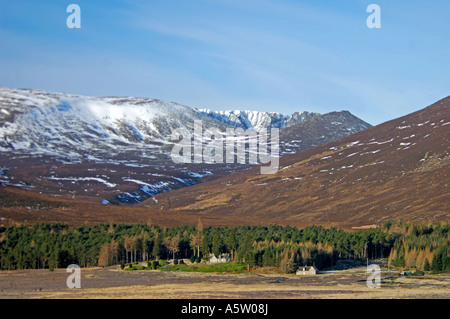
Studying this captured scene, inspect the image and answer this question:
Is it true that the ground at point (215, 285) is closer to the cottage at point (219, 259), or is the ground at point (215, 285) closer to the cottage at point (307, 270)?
the cottage at point (307, 270)

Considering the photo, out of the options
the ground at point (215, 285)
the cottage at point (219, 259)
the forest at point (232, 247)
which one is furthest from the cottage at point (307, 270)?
the cottage at point (219, 259)

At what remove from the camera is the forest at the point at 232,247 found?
90.8m

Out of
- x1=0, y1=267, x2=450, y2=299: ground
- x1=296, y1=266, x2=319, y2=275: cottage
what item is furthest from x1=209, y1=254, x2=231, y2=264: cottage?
x1=296, y1=266, x2=319, y2=275: cottage

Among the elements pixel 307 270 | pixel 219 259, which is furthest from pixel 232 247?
pixel 307 270

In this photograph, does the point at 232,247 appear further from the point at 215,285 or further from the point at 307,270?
the point at 215,285

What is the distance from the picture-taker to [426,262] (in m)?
87.8

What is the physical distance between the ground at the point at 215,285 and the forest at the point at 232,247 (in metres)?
4.59

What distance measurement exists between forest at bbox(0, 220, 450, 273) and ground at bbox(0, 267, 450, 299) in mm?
4588

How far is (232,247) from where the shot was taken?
103500 millimetres

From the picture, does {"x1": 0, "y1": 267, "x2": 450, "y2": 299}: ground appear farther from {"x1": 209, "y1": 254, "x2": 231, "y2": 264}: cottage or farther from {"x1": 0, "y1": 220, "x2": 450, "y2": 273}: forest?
{"x1": 209, "y1": 254, "x2": 231, "y2": 264}: cottage

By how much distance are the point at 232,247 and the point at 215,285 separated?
101 ft

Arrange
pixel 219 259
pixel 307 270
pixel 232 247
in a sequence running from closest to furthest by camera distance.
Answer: pixel 307 270 < pixel 219 259 < pixel 232 247
